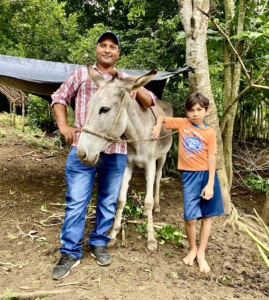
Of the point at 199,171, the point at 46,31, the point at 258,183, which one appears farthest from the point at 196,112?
the point at 46,31

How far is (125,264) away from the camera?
2.38m

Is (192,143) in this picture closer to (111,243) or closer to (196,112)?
(196,112)

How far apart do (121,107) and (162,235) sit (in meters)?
1.64

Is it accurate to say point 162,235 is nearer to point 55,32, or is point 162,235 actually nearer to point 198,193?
point 198,193

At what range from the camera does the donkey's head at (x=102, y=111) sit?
201 cm

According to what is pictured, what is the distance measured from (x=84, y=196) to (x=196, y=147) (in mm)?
1183

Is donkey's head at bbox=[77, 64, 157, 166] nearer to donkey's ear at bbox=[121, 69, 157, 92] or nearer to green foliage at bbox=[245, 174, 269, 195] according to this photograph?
donkey's ear at bbox=[121, 69, 157, 92]

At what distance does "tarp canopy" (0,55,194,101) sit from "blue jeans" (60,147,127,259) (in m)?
1.57

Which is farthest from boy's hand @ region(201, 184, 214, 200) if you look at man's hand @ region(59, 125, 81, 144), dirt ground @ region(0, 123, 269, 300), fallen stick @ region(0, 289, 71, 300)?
fallen stick @ region(0, 289, 71, 300)

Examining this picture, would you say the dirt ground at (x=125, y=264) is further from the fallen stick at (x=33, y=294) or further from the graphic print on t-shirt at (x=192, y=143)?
the graphic print on t-shirt at (x=192, y=143)

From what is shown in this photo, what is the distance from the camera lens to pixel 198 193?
94.2 inches

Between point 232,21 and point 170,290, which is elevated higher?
point 232,21

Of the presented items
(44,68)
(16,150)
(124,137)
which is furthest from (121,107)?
(16,150)

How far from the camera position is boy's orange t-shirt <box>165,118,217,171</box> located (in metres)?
2.38
